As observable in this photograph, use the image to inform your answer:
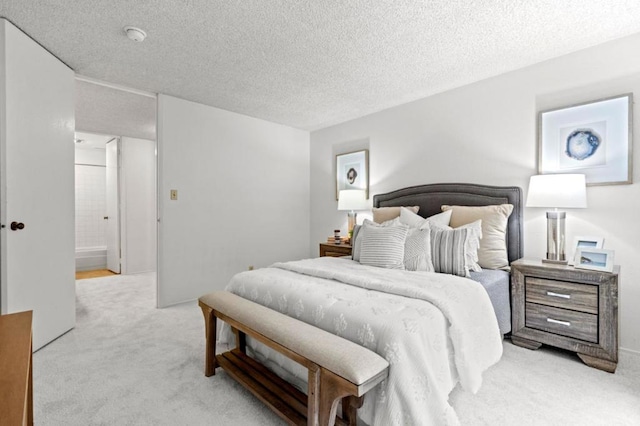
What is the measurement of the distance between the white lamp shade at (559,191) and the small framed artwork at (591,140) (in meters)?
0.20

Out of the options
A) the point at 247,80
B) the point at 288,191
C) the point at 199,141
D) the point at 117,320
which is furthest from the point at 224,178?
the point at 117,320

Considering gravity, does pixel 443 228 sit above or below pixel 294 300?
above

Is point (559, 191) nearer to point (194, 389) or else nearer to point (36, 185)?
point (194, 389)

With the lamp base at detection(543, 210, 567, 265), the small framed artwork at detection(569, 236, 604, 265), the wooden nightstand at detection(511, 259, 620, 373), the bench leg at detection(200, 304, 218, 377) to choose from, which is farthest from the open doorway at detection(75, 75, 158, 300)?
the small framed artwork at detection(569, 236, 604, 265)

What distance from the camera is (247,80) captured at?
3172mm

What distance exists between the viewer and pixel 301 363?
139cm

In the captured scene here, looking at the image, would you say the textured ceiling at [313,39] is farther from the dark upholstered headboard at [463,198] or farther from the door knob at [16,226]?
the door knob at [16,226]

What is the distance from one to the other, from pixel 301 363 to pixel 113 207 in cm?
599

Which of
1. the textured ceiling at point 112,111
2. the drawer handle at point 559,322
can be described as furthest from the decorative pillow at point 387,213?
the textured ceiling at point 112,111

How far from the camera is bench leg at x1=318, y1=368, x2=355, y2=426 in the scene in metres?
1.25

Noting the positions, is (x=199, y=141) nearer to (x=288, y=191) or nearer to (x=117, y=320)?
(x=288, y=191)

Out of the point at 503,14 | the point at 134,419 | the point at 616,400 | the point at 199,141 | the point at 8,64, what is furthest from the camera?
the point at 199,141

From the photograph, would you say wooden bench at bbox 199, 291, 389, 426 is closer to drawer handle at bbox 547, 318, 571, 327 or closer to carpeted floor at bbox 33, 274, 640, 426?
carpeted floor at bbox 33, 274, 640, 426

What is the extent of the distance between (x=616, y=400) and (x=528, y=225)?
4.80ft
